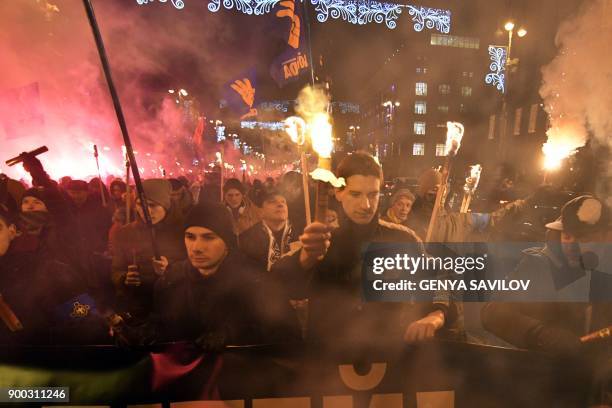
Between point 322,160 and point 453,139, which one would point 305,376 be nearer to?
point 322,160

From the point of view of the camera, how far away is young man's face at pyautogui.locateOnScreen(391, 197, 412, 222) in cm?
378

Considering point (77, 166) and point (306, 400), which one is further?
point (77, 166)

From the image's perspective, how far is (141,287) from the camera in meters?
2.22

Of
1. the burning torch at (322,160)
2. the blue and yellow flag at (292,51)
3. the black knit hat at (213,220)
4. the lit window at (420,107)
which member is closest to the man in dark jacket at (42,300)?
the black knit hat at (213,220)

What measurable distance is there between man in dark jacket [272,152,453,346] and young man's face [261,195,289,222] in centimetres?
156

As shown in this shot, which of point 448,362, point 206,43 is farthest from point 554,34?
point 206,43

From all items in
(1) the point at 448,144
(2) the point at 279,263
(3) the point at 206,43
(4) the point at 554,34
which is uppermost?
(3) the point at 206,43

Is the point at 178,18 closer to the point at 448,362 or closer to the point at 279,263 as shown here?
the point at 279,263

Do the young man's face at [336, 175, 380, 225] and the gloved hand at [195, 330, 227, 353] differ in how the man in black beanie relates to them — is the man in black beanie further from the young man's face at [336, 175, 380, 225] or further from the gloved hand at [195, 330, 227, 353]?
the young man's face at [336, 175, 380, 225]

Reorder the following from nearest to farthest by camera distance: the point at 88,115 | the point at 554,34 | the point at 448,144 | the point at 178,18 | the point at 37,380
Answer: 1. the point at 37,380
2. the point at 448,144
3. the point at 554,34
4. the point at 178,18
5. the point at 88,115

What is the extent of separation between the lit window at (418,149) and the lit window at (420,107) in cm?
339

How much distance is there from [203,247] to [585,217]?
7.83ft

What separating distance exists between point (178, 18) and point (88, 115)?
6.50 m

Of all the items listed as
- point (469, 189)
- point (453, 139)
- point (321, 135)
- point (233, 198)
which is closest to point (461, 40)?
point (469, 189)
